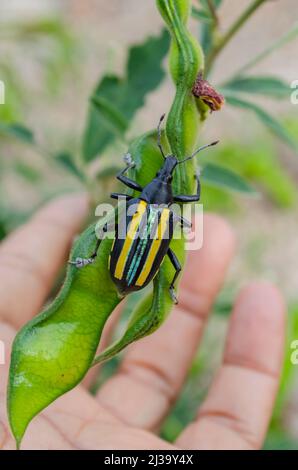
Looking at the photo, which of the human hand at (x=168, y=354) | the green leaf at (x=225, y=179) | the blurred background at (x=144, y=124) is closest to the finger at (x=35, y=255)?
the human hand at (x=168, y=354)

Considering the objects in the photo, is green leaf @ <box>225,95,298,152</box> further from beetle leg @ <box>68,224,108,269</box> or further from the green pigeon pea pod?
beetle leg @ <box>68,224,108,269</box>

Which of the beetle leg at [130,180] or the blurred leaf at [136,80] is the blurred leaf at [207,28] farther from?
the beetle leg at [130,180]

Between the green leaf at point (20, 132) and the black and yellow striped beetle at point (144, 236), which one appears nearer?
the black and yellow striped beetle at point (144, 236)

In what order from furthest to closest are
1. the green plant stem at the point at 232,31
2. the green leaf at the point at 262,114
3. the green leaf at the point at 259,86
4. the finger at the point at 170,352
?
1. the finger at the point at 170,352
2. the green leaf at the point at 259,86
3. the green leaf at the point at 262,114
4. the green plant stem at the point at 232,31

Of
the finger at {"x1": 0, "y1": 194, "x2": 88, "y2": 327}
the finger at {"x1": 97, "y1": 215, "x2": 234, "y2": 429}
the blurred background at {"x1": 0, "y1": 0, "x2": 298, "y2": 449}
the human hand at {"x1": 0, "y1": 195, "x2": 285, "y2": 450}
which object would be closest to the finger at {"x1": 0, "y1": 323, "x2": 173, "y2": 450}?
the human hand at {"x1": 0, "y1": 195, "x2": 285, "y2": 450}

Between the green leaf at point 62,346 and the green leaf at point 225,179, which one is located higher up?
the green leaf at point 225,179

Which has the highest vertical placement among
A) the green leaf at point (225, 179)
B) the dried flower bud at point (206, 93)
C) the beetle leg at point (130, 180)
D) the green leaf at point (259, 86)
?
the green leaf at point (259, 86)
